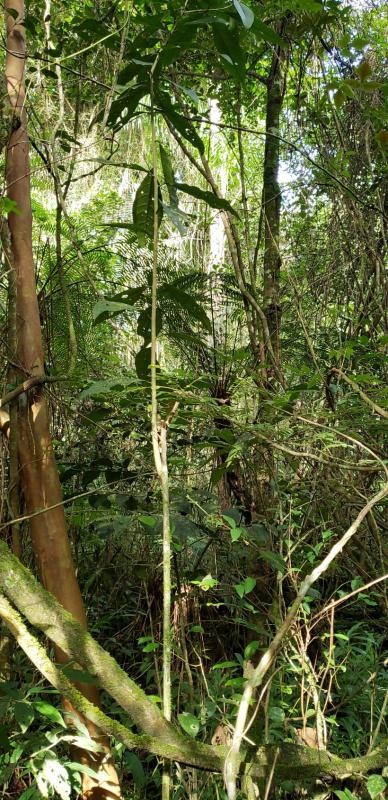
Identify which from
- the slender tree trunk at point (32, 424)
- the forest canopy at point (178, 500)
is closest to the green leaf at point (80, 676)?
the forest canopy at point (178, 500)

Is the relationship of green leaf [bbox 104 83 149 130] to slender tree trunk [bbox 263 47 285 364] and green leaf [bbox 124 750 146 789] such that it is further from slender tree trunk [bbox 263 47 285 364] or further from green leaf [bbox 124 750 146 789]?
green leaf [bbox 124 750 146 789]

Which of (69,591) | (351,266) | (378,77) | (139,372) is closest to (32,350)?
(139,372)

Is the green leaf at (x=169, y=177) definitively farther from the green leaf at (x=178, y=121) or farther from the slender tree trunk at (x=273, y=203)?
the slender tree trunk at (x=273, y=203)

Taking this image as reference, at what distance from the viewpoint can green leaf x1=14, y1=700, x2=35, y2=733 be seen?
1444mm

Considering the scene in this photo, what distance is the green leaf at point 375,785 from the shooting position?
4.77ft

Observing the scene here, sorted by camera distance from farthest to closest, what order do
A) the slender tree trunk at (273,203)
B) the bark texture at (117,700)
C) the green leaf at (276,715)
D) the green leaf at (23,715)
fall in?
the slender tree trunk at (273,203) < the green leaf at (276,715) < the green leaf at (23,715) < the bark texture at (117,700)

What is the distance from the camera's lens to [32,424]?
1.73 meters

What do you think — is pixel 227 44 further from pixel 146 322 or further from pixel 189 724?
pixel 189 724

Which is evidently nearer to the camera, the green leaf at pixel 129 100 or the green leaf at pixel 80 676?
the green leaf at pixel 80 676

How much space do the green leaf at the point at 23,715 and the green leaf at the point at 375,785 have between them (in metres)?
0.84

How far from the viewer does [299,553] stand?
2.58 metres

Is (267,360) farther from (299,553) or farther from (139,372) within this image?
(139,372)

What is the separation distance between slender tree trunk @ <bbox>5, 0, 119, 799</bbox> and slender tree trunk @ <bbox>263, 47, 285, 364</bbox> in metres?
1.73

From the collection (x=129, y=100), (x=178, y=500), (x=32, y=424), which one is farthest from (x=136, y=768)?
(x=129, y=100)
